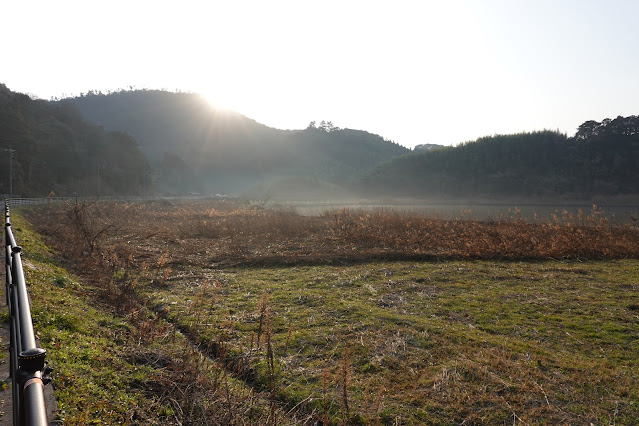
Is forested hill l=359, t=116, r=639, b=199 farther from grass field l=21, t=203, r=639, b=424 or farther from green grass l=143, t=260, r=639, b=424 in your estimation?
green grass l=143, t=260, r=639, b=424

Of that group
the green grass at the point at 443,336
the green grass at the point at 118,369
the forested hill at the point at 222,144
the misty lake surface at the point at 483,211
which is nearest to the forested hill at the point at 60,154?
the misty lake surface at the point at 483,211

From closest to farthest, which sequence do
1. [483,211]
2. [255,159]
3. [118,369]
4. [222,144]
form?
[118,369] < [483,211] < [255,159] < [222,144]

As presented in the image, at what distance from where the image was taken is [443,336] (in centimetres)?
694

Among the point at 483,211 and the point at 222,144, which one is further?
the point at 222,144

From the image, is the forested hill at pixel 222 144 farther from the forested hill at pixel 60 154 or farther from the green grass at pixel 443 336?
the green grass at pixel 443 336

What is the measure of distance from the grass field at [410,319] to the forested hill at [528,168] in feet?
285

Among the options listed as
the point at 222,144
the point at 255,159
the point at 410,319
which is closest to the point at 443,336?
the point at 410,319

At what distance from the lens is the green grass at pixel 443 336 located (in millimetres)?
4922

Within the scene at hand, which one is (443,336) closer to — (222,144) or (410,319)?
(410,319)

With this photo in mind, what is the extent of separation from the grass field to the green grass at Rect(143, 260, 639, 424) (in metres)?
0.03

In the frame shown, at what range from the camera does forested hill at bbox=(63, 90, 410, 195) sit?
506 ft

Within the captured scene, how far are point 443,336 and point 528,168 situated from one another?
110399 mm

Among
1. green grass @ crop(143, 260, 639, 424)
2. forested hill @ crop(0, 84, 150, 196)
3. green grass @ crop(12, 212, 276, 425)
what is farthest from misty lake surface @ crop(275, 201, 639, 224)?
forested hill @ crop(0, 84, 150, 196)

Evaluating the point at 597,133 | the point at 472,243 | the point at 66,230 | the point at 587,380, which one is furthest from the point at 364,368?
the point at 597,133
